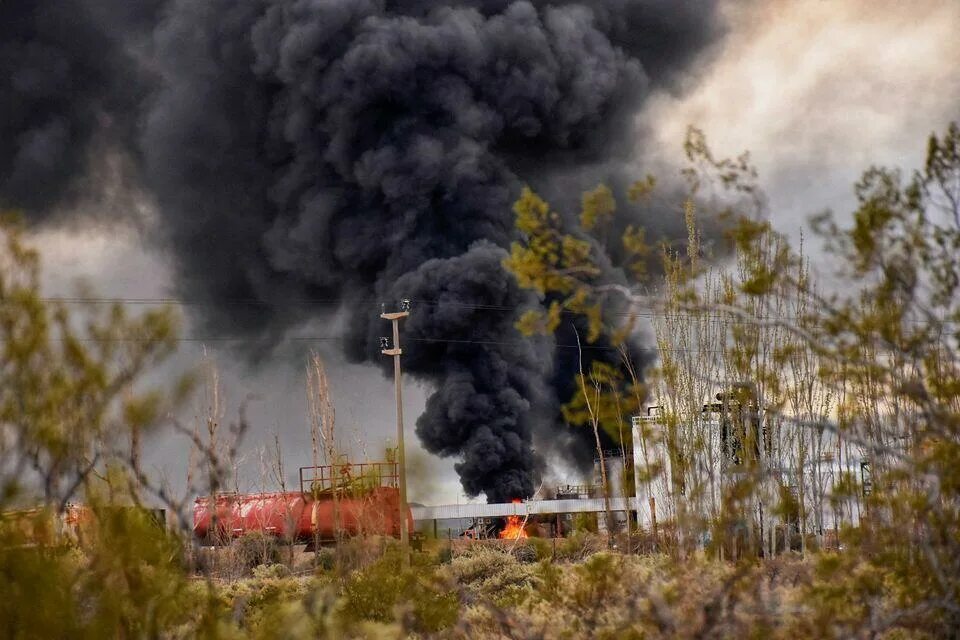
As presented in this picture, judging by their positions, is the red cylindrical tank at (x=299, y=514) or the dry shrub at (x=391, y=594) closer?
the dry shrub at (x=391, y=594)

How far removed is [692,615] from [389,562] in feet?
16.2

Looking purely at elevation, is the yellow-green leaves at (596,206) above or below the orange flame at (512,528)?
above

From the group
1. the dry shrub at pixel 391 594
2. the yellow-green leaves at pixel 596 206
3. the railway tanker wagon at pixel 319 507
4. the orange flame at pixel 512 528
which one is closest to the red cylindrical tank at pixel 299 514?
the railway tanker wagon at pixel 319 507

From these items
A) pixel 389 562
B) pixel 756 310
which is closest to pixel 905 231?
pixel 389 562

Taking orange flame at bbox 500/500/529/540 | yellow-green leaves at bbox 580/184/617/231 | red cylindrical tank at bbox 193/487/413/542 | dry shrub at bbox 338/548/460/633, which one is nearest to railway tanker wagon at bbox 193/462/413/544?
red cylindrical tank at bbox 193/487/413/542

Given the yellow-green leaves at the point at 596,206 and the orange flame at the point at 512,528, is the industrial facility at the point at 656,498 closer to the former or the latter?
the orange flame at the point at 512,528

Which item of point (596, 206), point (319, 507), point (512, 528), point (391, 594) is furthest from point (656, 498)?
point (596, 206)

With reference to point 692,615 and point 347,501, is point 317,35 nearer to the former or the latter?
point 347,501

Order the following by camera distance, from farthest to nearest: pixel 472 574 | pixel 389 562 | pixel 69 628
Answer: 1. pixel 472 574
2. pixel 389 562
3. pixel 69 628

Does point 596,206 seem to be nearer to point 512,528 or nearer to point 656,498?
point 656,498

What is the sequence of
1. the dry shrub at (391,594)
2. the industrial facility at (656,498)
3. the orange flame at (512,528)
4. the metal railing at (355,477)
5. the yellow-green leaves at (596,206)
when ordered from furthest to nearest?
the orange flame at (512,528), the metal railing at (355,477), the industrial facility at (656,498), the dry shrub at (391,594), the yellow-green leaves at (596,206)

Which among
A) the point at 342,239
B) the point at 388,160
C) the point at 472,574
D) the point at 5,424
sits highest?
the point at 388,160

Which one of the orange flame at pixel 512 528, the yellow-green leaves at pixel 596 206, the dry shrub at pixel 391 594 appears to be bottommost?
the orange flame at pixel 512 528

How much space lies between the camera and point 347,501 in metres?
18.6
